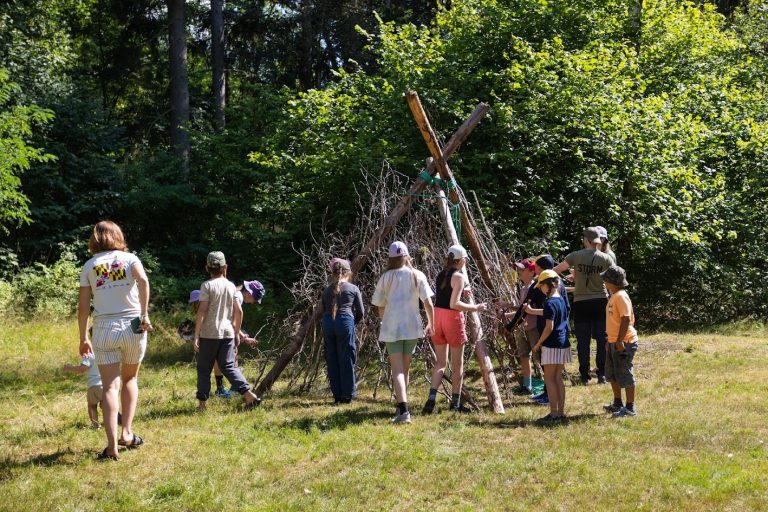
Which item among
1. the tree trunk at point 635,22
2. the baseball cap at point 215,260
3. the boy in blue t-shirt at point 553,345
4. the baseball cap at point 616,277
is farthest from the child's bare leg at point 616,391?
the tree trunk at point 635,22

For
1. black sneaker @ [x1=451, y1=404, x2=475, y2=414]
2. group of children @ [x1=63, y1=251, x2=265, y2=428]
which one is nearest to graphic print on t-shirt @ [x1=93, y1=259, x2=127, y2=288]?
group of children @ [x1=63, y1=251, x2=265, y2=428]

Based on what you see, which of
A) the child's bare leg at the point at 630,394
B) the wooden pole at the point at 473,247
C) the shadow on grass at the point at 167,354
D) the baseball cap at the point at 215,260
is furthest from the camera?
the shadow on grass at the point at 167,354

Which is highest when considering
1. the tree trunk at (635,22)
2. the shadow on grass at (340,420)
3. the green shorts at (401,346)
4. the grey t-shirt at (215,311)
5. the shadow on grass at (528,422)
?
the tree trunk at (635,22)

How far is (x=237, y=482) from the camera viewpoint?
5.26 metres

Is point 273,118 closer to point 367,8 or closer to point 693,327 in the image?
point 367,8

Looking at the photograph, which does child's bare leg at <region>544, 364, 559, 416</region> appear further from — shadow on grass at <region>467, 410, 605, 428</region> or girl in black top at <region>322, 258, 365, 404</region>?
girl in black top at <region>322, 258, 365, 404</region>

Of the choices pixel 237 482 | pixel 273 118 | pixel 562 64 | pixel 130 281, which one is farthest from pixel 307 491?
pixel 273 118

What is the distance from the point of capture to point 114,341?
5520 mm

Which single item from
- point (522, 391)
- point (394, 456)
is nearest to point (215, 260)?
point (394, 456)

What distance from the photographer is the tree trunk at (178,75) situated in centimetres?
2123

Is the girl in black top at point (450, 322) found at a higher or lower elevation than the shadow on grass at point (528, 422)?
higher

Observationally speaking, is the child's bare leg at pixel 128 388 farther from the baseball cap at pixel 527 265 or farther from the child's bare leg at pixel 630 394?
the child's bare leg at pixel 630 394

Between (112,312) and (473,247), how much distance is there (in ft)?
13.4

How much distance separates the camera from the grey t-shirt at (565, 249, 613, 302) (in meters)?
8.57
